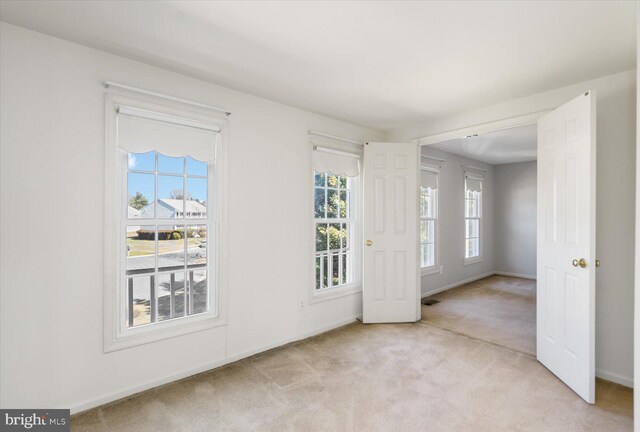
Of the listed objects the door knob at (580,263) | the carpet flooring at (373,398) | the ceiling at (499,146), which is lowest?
the carpet flooring at (373,398)

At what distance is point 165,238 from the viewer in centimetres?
269

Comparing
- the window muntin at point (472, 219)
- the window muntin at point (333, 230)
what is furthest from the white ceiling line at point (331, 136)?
the window muntin at point (472, 219)

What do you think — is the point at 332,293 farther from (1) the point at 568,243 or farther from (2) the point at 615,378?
(2) the point at 615,378

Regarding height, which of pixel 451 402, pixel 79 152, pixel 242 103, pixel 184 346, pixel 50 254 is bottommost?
pixel 451 402

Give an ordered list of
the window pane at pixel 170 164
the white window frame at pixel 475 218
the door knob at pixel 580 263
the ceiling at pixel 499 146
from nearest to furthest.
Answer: the door knob at pixel 580 263 → the window pane at pixel 170 164 → the ceiling at pixel 499 146 → the white window frame at pixel 475 218

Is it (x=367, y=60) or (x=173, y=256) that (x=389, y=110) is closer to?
(x=367, y=60)

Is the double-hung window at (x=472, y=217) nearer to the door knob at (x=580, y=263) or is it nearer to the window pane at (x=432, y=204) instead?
the window pane at (x=432, y=204)

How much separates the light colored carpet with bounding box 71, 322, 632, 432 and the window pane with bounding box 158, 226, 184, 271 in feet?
3.16

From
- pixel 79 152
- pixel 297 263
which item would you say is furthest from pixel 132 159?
pixel 297 263

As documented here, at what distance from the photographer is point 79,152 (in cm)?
225

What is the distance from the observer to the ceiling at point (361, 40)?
1.85m

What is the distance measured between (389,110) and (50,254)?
3.32 m

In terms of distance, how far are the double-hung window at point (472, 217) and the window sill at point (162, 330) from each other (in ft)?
17.3

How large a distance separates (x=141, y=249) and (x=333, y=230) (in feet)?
7.17
